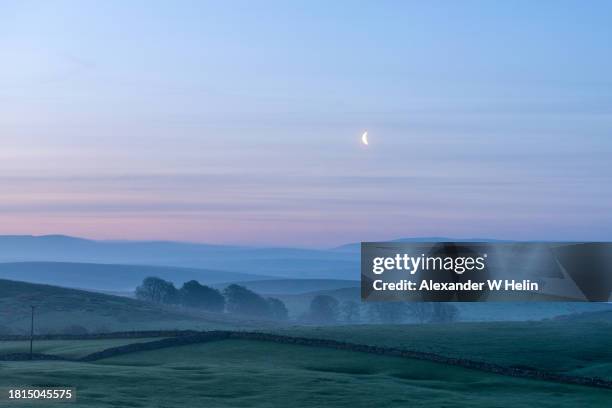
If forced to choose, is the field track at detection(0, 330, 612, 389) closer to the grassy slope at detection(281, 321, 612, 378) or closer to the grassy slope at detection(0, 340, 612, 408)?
the grassy slope at detection(0, 340, 612, 408)

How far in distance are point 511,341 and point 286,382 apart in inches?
1765

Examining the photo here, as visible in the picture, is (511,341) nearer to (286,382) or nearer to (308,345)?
(308,345)

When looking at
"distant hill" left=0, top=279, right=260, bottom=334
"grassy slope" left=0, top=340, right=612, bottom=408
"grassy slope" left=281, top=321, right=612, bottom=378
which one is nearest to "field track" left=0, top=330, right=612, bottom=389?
"grassy slope" left=0, top=340, right=612, bottom=408

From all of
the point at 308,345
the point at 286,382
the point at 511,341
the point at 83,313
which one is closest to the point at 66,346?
the point at 308,345

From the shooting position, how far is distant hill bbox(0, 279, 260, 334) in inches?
5541

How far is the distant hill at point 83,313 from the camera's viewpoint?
141m

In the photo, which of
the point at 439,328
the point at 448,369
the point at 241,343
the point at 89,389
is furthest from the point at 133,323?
the point at 89,389

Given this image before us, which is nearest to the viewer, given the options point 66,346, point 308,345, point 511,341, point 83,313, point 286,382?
point 286,382

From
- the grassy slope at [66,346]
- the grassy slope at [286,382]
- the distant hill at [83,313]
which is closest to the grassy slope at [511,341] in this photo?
the grassy slope at [286,382]

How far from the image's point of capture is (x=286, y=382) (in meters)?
58.7

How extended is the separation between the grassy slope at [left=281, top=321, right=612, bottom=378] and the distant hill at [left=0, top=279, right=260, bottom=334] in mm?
40201

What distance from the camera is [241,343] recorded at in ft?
268

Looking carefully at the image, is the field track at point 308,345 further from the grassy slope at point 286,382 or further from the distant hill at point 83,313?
the distant hill at point 83,313

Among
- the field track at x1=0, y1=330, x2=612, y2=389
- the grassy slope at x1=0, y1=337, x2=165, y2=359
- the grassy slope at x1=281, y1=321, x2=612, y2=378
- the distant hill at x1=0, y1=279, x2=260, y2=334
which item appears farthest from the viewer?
the distant hill at x1=0, y1=279, x2=260, y2=334
